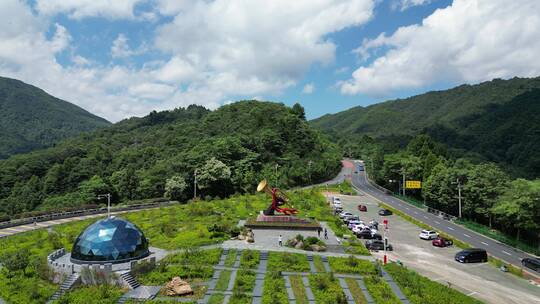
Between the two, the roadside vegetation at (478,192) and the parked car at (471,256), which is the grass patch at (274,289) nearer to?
the parked car at (471,256)

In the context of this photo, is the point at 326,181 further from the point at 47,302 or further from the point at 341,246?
the point at 47,302

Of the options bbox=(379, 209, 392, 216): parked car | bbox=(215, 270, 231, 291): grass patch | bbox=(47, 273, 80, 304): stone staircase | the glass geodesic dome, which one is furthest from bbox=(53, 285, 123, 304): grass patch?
bbox=(379, 209, 392, 216): parked car

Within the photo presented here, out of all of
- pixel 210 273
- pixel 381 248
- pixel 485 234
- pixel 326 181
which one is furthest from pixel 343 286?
pixel 326 181

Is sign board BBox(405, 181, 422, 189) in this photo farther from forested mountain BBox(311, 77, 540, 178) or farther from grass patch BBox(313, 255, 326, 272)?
grass patch BBox(313, 255, 326, 272)

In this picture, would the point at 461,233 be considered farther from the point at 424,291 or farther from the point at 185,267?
the point at 185,267

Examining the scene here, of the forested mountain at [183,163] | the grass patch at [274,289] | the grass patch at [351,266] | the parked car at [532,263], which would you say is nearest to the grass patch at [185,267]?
the grass patch at [274,289]

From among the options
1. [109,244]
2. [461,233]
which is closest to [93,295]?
[109,244]
